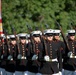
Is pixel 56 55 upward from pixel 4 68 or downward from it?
upward

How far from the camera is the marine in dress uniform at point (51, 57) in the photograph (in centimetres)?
1252

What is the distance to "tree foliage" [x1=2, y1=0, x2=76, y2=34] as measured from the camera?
27.9 m

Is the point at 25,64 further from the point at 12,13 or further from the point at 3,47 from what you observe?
the point at 12,13

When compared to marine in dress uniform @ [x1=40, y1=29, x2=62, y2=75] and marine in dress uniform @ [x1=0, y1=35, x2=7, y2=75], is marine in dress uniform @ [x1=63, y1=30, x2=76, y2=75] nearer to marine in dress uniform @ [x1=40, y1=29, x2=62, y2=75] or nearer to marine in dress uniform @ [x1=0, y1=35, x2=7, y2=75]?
marine in dress uniform @ [x1=40, y1=29, x2=62, y2=75]

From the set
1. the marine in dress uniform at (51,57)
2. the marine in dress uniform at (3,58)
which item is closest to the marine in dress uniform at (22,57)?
the marine in dress uniform at (3,58)

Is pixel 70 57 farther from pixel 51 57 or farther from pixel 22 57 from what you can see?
pixel 22 57

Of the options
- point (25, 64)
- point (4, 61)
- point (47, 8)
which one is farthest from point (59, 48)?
point (47, 8)

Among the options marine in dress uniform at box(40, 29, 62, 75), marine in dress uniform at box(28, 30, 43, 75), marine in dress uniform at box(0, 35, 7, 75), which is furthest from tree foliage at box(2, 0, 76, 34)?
marine in dress uniform at box(40, 29, 62, 75)

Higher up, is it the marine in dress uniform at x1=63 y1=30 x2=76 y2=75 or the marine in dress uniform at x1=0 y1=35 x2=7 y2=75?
the marine in dress uniform at x1=63 y1=30 x2=76 y2=75

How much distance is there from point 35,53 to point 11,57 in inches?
91.8

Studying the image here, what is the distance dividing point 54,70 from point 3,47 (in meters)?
4.76

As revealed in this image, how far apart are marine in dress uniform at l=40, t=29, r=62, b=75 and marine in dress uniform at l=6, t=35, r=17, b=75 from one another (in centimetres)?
296

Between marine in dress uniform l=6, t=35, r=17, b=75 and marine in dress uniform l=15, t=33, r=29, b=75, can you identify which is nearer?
marine in dress uniform l=15, t=33, r=29, b=75

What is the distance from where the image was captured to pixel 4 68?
16.9 metres
